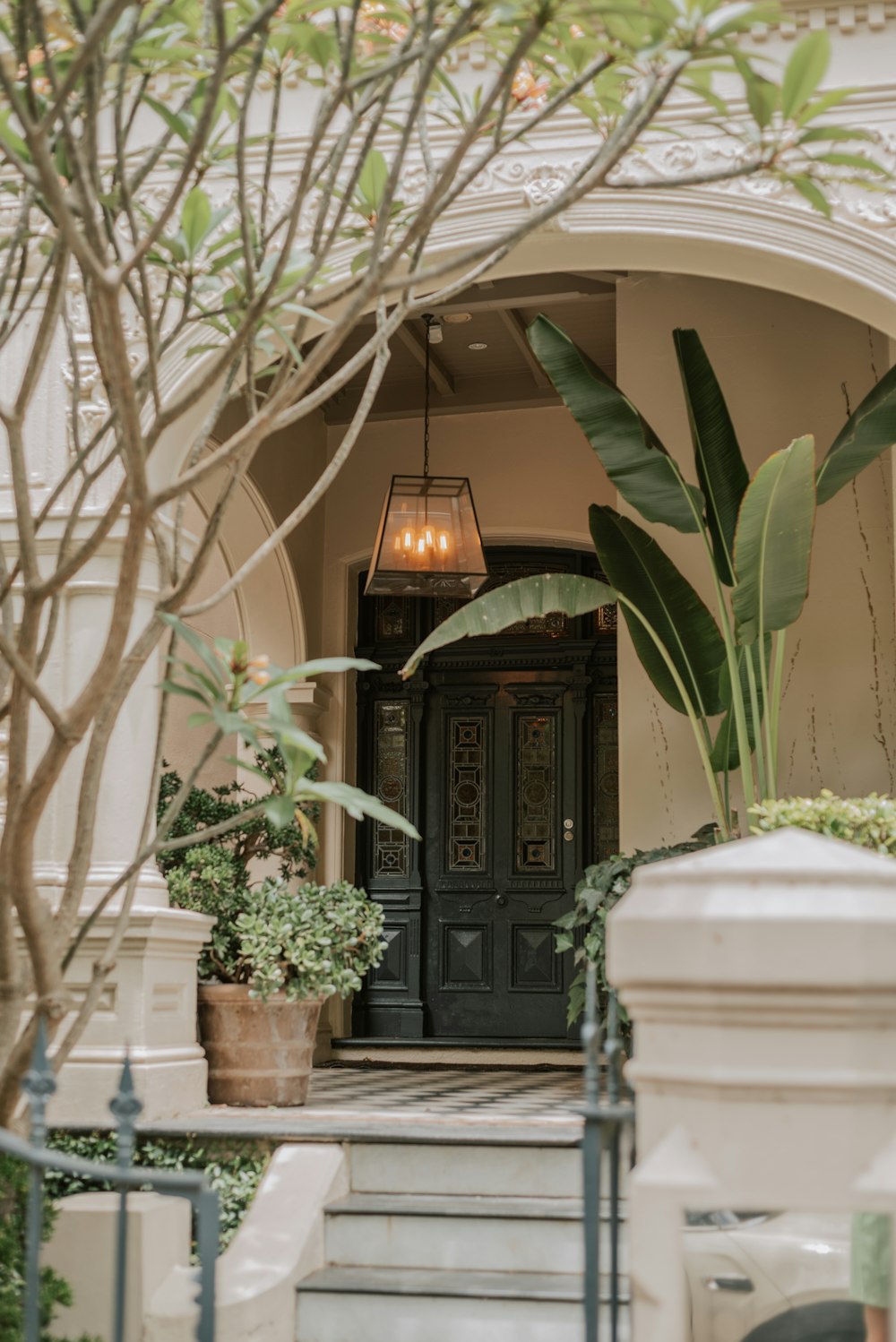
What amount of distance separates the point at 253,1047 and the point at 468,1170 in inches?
48.2

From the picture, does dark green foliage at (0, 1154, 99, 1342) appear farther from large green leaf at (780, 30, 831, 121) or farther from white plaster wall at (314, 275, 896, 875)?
white plaster wall at (314, 275, 896, 875)

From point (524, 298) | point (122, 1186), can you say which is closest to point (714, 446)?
point (524, 298)

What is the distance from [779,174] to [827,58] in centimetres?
35

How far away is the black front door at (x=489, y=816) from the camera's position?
9.00 metres

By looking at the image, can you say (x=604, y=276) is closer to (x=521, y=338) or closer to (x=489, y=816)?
(x=521, y=338)

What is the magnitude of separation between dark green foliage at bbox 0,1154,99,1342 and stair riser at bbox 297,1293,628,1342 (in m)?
0.84

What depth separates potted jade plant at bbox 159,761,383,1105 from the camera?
570 cm

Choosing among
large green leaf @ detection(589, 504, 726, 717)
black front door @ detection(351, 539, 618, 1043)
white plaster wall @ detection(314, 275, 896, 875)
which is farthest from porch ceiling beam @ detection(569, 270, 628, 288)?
black front door @ detection(351, 539, 618, 1043)

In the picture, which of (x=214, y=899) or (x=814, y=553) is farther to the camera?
(x=814, y=553)

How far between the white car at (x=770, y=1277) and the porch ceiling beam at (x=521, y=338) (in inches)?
222

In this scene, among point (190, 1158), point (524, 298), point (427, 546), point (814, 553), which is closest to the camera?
point (190, 1158)

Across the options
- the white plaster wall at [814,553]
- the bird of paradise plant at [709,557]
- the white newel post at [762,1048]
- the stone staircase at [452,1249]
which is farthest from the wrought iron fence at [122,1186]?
the white plaster wall at [814,553]

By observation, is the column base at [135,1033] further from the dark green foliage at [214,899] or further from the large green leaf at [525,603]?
the large green leaf at [525,603]

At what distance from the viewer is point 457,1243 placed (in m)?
4.61
